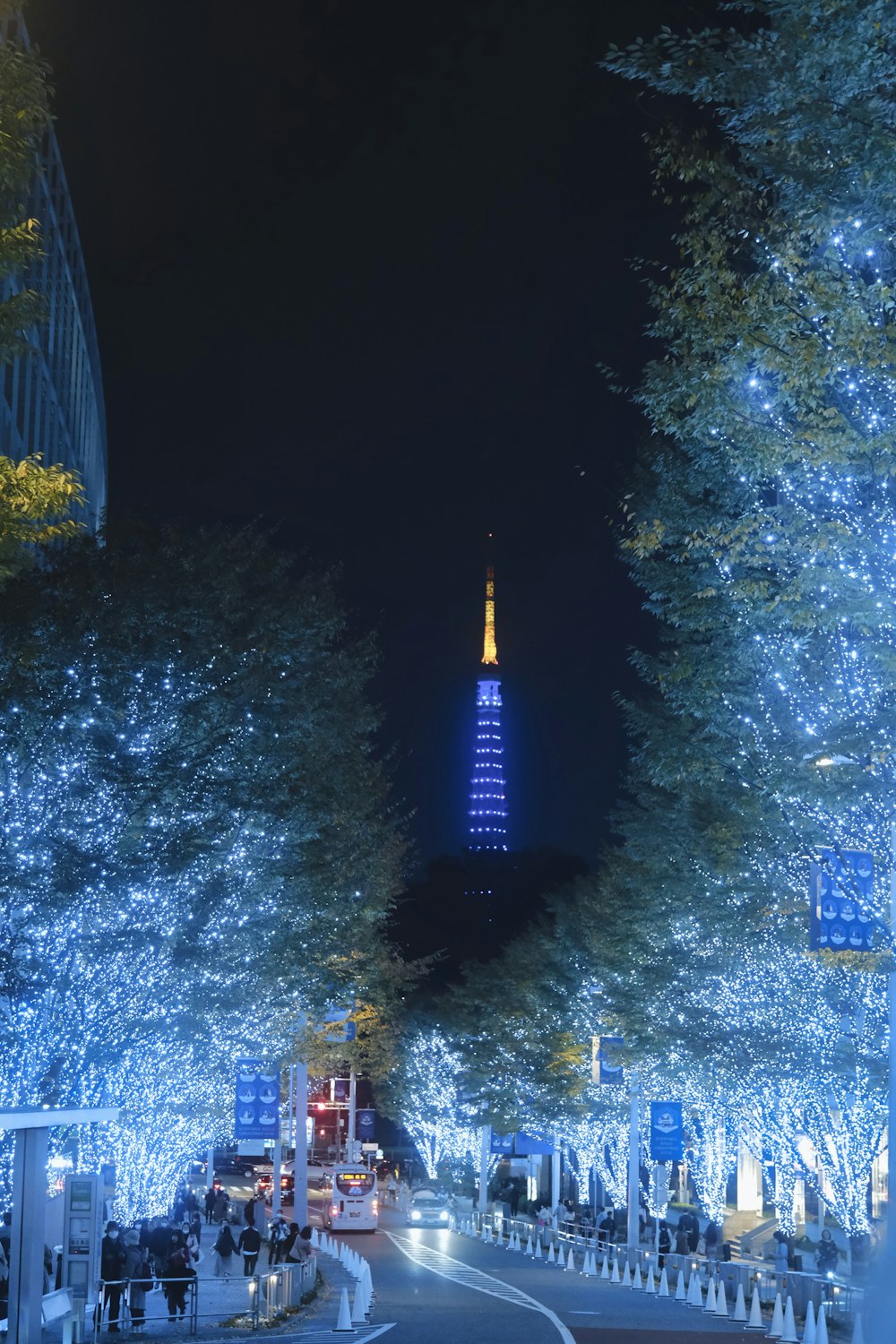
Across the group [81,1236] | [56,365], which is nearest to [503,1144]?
[56,365]

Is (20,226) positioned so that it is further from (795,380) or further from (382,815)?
(382,815)

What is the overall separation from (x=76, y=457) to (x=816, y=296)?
42761 mm

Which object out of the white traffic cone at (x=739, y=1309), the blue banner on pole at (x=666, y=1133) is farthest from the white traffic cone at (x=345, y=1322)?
the blue banner on pole at (x=666, y=1133)

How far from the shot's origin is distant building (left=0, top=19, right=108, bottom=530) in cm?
3819

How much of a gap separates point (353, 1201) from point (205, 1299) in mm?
34045

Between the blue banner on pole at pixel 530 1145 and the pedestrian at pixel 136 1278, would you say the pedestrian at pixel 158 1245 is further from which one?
the blue banner on pole at pixel 530 1145

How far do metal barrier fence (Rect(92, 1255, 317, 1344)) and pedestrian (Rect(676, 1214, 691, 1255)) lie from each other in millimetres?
10803

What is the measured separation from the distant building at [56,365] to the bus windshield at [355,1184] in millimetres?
26314

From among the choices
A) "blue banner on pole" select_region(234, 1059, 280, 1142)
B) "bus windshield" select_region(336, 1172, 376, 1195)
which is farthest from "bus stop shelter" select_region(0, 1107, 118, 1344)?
"bus windshield" select_region(336, 1172, 376, 1195)

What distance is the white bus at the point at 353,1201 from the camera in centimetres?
6181

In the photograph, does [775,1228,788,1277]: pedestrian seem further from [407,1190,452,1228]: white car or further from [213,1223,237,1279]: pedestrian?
[407,1190,452,1228]: white car

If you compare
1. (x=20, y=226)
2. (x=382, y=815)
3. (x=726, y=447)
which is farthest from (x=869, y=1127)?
(x=20, y=226)

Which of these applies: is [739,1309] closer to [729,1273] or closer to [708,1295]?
[708,1295]

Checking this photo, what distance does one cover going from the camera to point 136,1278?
24.2 metres
